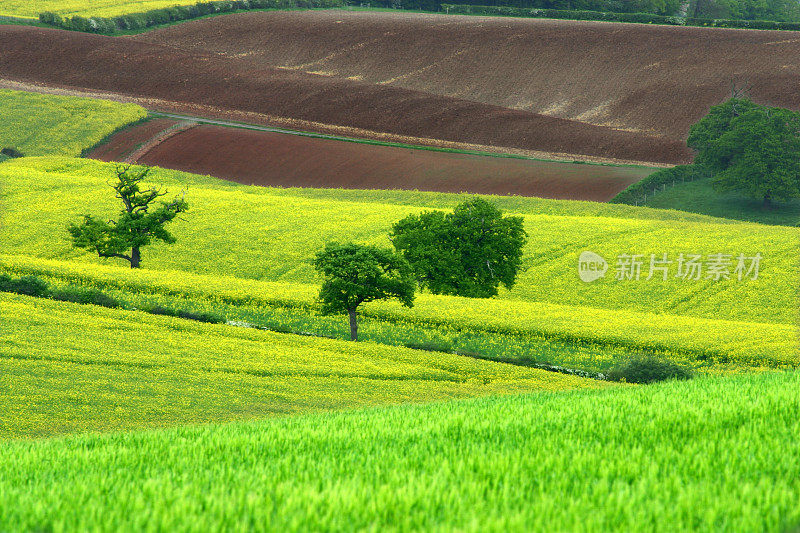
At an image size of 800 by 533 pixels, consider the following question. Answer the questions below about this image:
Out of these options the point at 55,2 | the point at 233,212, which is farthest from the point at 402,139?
the point at 55,2

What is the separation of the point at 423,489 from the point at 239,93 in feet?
390

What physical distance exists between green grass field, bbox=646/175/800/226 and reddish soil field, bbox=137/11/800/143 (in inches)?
448

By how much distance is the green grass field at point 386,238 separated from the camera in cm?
5569

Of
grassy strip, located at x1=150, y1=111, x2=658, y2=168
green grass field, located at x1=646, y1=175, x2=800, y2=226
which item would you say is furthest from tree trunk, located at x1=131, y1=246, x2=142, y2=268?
green grass field, located at x1=646, y1=175, x2=800, y2=226

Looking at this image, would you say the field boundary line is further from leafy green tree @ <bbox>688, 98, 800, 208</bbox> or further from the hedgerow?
leafy green tree @ <bbox>688, 98, 800, 208</bbox>

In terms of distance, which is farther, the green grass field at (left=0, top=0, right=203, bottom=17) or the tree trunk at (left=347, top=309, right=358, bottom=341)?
the green grass field at (left=0, top=0, right=203, bottom=17)

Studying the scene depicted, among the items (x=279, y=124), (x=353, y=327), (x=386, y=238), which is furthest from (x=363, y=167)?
(x=353, y=327)

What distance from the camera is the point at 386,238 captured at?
6781cm

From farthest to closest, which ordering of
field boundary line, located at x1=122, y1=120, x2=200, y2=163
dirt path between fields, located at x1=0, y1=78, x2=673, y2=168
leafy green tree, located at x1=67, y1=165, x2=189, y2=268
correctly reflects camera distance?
field boundary line, located at x1=122, y1=120, x2=200, y2=163, dirt path between fields, located at x1=0, y1=78, x2=673, y2=168, leafy green tree, located at x1=67, y1=165, x2=189, y2=268

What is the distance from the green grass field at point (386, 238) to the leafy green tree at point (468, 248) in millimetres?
3061

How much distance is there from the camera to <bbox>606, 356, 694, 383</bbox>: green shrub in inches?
1476

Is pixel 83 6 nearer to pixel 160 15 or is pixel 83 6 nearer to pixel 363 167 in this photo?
pixel 160 15

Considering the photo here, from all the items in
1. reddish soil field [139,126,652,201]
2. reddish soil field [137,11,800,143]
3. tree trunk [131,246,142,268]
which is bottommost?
tree trunk [131,246,142,268]

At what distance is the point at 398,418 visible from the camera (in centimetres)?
1975
